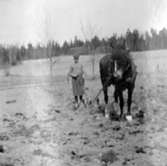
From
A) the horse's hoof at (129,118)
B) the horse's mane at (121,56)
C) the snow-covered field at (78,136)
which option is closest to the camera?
the snow-covered field at (78,136)

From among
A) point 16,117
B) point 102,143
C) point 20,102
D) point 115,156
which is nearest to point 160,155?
point 115,156

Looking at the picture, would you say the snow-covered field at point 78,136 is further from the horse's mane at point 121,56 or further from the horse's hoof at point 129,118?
the horse's mane at point 121,56

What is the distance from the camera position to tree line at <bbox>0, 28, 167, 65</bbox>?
682 inches

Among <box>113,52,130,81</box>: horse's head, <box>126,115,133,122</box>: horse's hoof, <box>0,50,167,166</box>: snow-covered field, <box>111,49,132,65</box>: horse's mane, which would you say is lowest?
<box>0,50,167,166</box>: snow-covered field

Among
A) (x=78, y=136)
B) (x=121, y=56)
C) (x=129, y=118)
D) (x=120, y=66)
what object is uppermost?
Result: (x=121, y=56)

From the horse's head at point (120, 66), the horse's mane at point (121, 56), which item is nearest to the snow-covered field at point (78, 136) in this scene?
the horse's head at point (120, 66)

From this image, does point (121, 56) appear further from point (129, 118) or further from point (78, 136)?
point (78, 136)

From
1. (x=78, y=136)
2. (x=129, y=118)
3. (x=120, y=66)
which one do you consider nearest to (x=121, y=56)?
(x=120, y=66)

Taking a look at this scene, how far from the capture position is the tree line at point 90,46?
56.8 ft

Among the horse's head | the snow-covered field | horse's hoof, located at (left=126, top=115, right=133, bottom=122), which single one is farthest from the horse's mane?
the snow-covered field

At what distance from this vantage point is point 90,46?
27.9 m

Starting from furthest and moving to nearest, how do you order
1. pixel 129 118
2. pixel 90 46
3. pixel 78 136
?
pixel 90 46
pixel 129 118
pixel 78 136

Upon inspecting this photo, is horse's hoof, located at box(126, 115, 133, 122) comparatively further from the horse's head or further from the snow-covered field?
the horse's head

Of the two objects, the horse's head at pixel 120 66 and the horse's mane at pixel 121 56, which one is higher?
the horse's mane at pixel 121 56
